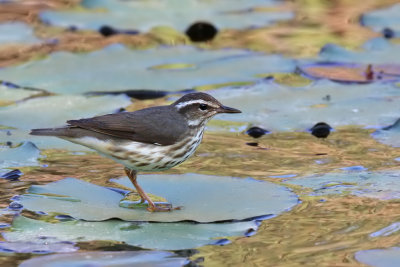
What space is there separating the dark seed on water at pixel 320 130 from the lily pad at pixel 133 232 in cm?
267

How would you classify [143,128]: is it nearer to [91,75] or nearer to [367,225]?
[367,225]

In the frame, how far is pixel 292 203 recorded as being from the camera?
23.2ft

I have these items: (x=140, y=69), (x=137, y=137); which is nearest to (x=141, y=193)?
(x=137, y=137)

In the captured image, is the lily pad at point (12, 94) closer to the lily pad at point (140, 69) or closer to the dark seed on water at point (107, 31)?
the lily pad at point (140, 69)

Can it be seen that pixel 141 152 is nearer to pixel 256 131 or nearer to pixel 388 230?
pixel 256 131

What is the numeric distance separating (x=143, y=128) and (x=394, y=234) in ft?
8.03

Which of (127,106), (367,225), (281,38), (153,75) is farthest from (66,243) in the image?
(281,38)

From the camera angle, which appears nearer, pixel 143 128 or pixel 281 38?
pixel 143 128

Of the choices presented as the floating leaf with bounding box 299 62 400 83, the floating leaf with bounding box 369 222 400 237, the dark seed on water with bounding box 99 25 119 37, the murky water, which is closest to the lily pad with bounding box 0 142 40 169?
the murky water

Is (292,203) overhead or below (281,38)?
below

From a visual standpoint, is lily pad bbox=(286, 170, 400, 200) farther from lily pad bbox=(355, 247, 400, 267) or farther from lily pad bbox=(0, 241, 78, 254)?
lily pad bbox=(0, 241, 78, 254)

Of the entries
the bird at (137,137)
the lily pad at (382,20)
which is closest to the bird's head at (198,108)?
the bird at (137,137)

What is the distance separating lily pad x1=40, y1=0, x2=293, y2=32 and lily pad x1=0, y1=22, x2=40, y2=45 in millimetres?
381

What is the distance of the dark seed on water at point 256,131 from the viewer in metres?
9.23
